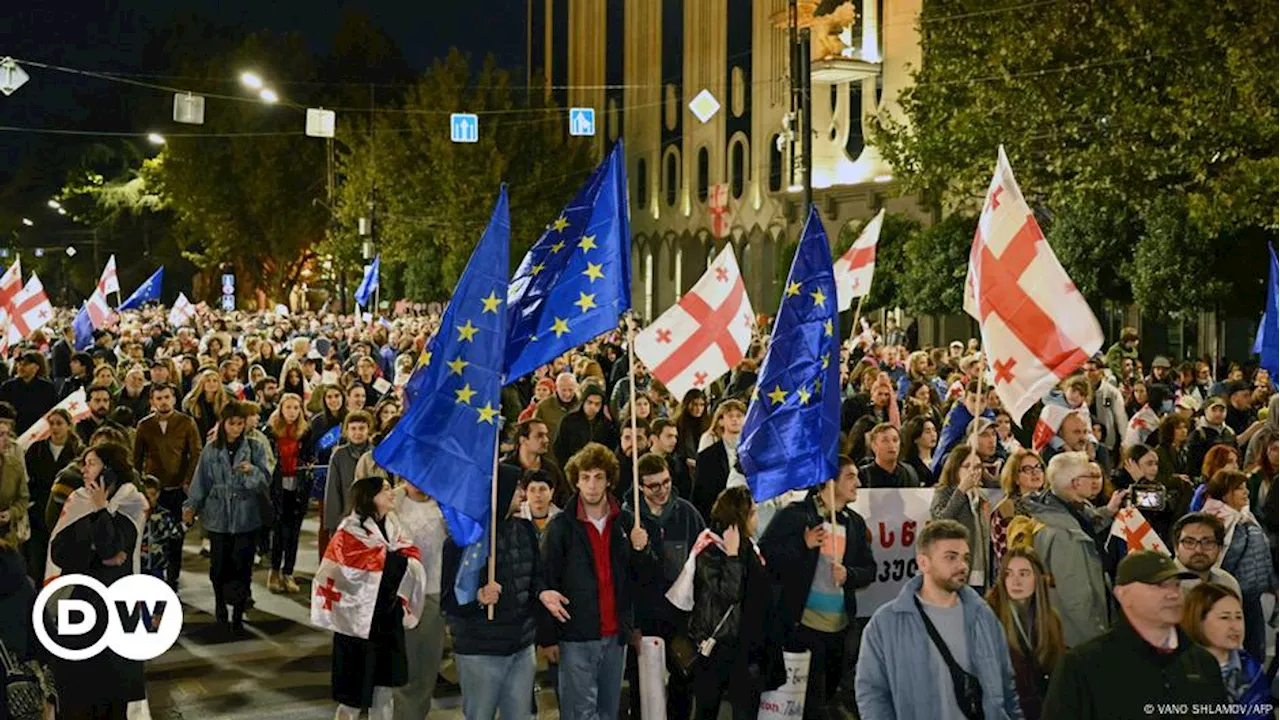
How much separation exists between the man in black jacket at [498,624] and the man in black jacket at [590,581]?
0.34ft

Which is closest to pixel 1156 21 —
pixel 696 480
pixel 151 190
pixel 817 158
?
pixel 696 480

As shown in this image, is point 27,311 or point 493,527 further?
point 27,311

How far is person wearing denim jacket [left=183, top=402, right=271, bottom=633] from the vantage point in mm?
11234

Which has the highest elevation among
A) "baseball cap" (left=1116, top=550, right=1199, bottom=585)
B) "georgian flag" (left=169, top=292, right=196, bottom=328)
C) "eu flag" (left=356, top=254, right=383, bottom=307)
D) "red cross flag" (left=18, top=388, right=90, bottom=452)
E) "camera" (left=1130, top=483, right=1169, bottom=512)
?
"eu flag" (left=356, top=254, right=383, bottom=307)

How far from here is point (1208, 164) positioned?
22.8m

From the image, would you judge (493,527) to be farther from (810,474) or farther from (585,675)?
(810,474)

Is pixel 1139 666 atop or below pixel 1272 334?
below

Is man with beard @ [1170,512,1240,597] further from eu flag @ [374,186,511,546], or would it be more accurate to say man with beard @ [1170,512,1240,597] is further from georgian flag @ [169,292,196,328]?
georgian flag @ [169,292,196,328]

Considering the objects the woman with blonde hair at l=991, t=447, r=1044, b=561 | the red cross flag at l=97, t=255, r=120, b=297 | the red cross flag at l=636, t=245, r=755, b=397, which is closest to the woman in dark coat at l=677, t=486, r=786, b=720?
the woman with blonde hair at l=991, t=447, r=1044, b=561

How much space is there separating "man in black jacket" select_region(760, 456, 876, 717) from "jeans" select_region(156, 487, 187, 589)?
594 cm

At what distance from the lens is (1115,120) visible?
23531mm

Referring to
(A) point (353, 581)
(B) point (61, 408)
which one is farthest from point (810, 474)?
(B) point (61, 408)

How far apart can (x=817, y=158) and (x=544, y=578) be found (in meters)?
38.0

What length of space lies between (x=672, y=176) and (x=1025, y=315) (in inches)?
1955
